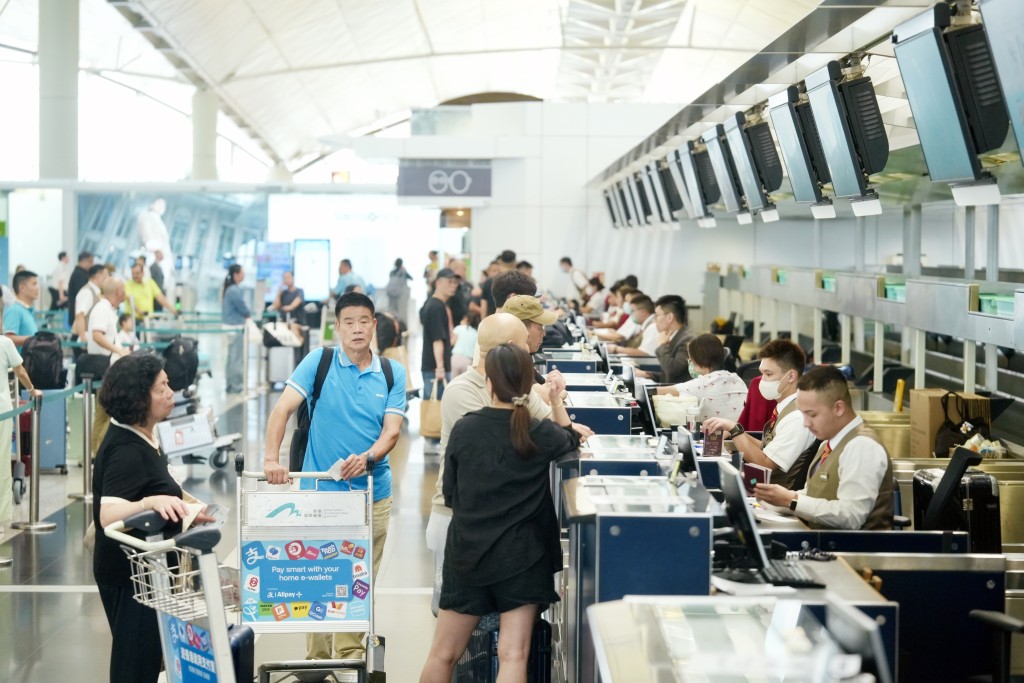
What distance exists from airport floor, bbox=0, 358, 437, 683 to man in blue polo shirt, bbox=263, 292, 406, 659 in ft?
2.26

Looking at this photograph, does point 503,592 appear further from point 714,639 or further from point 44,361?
point 44,361

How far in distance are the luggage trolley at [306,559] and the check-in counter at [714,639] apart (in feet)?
5.93

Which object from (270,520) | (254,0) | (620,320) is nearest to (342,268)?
(620,320)

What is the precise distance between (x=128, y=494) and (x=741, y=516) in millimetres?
1930

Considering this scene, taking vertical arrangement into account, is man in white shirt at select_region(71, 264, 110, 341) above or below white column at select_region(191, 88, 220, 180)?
below

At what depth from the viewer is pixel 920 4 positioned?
185 inches

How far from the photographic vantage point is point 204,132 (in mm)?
29797

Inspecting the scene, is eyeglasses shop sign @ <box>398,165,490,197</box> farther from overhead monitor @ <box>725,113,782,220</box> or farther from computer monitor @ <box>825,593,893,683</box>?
computer monitor @ <box>825,593,893,683</box>

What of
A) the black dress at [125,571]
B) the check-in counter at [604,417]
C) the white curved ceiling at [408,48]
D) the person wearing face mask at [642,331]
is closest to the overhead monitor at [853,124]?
the check-in counter at [604,417]

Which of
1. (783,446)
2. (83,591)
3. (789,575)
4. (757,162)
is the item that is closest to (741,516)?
(789,575)

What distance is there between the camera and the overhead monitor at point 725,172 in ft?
29.4

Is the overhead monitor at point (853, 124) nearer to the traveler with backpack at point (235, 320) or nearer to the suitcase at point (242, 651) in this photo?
the suitcase at point (242, 651)

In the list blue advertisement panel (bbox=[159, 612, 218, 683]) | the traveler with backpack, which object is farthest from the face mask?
the traveler with backpack

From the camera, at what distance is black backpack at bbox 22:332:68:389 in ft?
33.1
